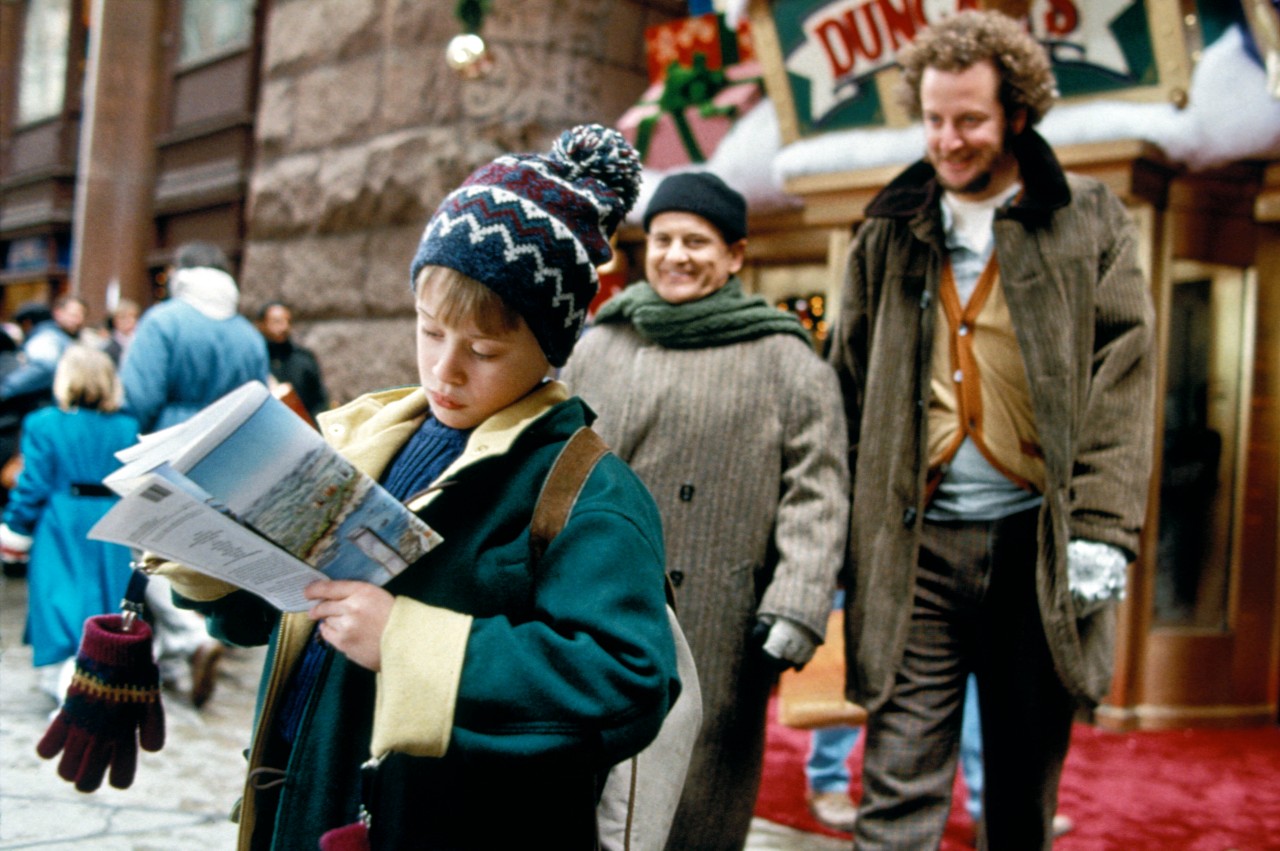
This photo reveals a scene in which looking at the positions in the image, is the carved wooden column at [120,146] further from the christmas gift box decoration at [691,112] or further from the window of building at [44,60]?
the christmas gift box decoration at [691,112]

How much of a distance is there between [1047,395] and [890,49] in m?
2.85

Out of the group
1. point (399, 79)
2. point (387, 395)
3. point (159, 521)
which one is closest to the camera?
point (159, 521)

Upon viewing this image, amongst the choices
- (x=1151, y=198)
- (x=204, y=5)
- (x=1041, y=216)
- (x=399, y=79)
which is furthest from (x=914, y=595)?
(x=204, y=5)

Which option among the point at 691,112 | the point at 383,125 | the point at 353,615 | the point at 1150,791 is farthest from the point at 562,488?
the point at 383,125

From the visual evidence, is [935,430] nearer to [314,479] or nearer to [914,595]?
[914,595]

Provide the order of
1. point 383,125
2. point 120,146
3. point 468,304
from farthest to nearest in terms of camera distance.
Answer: point 120,146 → point 383,125 → point 468,304

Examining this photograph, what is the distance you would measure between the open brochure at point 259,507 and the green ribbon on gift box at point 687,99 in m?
4.77

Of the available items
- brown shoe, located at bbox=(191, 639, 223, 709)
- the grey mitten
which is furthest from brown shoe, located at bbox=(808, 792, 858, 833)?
brown shoe, located at bbox=(191, 639, 223, 709)

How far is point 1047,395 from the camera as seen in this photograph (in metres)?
2.44

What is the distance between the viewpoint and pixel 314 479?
1.16m

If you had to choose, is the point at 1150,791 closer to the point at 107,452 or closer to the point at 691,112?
the point at 691,112

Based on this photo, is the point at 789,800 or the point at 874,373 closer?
the point at 874,373

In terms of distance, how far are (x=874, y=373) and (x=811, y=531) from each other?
40 cm

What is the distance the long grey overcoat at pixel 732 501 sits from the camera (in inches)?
102
